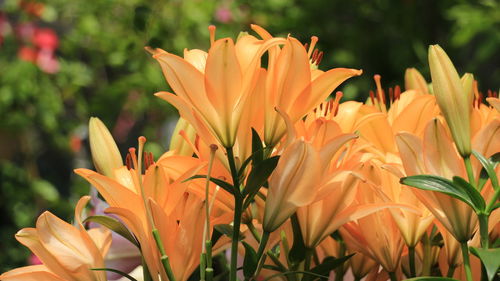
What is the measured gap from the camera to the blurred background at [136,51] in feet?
7.13

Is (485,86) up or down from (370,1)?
down

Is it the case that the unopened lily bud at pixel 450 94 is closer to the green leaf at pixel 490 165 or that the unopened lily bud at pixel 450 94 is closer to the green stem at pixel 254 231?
the green leaf at pixel 490 165

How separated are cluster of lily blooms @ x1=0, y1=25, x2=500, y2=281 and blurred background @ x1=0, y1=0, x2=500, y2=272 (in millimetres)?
956

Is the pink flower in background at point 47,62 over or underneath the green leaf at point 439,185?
underneath

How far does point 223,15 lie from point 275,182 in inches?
84.4

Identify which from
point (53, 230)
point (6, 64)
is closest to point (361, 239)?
point (53, 230)

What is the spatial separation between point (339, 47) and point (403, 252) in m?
1.85

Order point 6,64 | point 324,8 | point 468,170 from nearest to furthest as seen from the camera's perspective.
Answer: point 468,170, point 324,8, point 6,64

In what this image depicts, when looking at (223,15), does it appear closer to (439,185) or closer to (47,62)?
(47,62)

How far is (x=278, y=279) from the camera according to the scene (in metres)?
0.47

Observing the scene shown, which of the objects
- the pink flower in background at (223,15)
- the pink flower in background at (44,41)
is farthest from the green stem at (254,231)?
the pink flower in background at (44,41)

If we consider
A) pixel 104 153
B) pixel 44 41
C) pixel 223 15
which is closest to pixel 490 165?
pixel 104 153

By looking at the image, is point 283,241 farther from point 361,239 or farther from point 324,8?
point 324,8

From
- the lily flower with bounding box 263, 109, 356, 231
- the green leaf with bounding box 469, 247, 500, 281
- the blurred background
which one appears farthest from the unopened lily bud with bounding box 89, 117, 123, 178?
the blurred background
